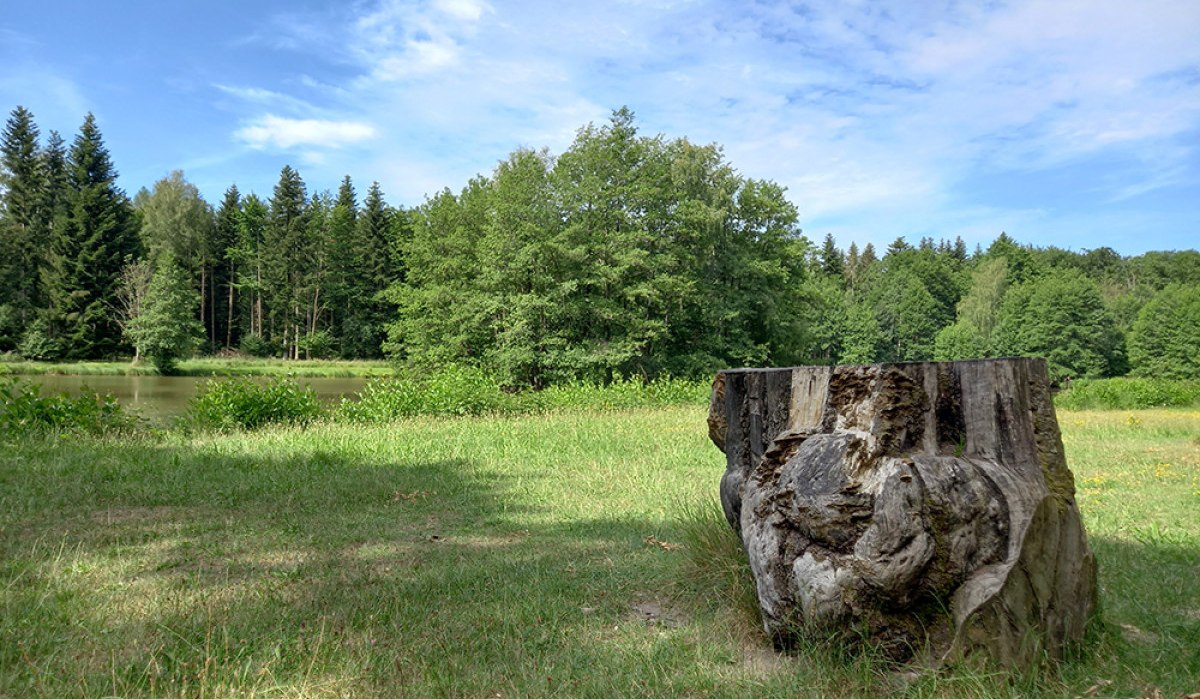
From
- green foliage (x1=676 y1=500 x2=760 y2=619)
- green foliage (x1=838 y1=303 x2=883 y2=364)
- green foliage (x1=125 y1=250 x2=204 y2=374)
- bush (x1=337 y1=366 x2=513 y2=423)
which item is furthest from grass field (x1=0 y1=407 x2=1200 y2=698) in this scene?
green foliage (x1=838 y1=303 x2=883 y2=364)

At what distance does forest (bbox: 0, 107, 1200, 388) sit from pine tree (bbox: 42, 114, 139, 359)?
0.42 feet

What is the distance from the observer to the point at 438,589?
12.8ft

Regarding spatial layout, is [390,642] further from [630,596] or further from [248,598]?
[630,596]

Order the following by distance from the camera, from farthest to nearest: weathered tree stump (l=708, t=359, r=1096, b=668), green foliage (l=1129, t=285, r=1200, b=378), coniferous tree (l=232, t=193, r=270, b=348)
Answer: coniferous tree (l=232, t=193, r=270, b=348) < green foliage (l=1129, t=285, r=1200, b=378) < weathered tree stump (l=708, t=359, r=1096, b=668)

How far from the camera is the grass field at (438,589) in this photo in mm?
2678

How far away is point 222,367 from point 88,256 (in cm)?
1066

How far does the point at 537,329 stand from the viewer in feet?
92.0

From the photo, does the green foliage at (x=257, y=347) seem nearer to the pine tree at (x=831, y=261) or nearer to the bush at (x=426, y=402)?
the bush at (x=426, y=402)

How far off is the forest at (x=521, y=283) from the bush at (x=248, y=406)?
13687 mm

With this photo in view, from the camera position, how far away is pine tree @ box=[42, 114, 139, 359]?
41281 mm

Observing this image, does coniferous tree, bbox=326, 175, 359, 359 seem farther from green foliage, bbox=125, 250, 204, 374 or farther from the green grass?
green foliage, bbox=125, 250, 204, 374

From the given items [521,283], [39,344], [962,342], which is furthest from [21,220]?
[962,342]

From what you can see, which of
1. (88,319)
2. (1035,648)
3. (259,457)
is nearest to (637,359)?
(259,457)

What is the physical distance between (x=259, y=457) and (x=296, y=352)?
50.2 metres
